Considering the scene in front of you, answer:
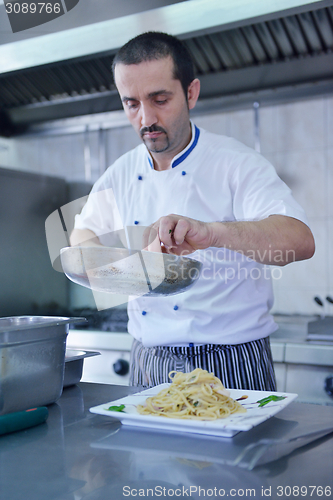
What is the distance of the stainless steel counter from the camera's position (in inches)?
22.5

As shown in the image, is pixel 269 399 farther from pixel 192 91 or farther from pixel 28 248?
pixel 28 248

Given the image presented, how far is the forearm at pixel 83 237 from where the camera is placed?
1.55 metres

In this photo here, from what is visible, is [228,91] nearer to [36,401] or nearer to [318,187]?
[318,187]

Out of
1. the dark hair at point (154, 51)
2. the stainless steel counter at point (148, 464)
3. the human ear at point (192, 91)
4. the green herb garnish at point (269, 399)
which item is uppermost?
the dark hair at point (154, 51)

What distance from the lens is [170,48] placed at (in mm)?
1341

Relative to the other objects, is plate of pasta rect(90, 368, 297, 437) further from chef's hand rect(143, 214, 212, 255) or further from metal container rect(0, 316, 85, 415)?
chef's hand rect(143, 214, 212, 255)

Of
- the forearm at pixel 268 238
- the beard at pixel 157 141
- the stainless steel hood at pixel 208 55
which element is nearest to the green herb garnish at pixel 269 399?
the forearm at pixel 268 238

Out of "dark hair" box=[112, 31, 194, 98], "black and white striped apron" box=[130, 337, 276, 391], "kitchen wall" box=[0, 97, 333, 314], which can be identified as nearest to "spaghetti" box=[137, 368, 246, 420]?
"black and white striped apron" box=[130, 337, 276, 391]

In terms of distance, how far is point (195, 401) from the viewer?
2.71 feet

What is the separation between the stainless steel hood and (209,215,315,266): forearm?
0.87 m

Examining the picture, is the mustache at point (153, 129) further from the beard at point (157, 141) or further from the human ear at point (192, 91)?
the human ear at point (192, 91)

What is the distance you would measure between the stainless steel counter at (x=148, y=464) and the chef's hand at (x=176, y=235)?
0.37 meters

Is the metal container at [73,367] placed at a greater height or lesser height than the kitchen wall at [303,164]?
lesser

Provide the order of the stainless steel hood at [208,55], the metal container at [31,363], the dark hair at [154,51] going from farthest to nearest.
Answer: the stainless steel hood at [208,55], the dark hair at [154,51], the metal container at [31,363]
